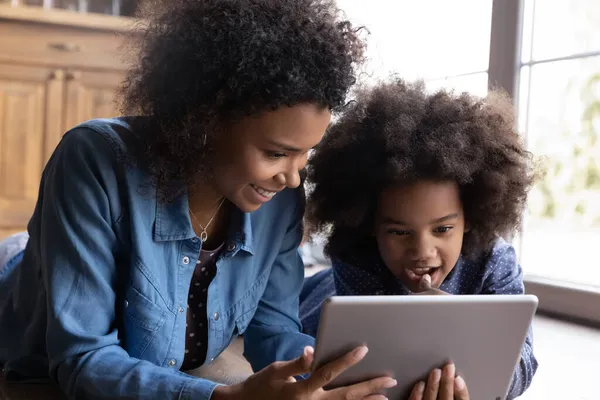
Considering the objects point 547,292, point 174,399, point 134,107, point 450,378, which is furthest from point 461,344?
point 547,292

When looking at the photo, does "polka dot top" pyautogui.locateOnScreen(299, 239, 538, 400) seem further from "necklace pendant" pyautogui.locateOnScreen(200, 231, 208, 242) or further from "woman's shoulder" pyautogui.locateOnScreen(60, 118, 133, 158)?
"woman's shoulder" pyautogui.locateOnScreen(60, 118, 133, 158)

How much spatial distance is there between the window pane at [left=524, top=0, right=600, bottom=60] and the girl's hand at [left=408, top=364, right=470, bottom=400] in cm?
129

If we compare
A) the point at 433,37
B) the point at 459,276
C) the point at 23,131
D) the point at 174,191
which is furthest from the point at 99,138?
the point at 23,131

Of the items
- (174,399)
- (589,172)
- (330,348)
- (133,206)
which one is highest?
(589,172)

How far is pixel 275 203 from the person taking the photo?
129 centimetres

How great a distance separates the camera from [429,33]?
2.49m

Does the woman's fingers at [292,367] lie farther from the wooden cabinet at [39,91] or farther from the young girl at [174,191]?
the wooden cabinet at [39,91]

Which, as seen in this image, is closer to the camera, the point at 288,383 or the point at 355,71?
the point at 288,383

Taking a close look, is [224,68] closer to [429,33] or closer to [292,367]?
[292,367]

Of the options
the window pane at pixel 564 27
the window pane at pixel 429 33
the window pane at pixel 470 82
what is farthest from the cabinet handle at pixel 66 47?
the window pane at pixel 564 27

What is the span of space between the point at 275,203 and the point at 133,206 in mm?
308

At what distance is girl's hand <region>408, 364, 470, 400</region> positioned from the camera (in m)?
0.97

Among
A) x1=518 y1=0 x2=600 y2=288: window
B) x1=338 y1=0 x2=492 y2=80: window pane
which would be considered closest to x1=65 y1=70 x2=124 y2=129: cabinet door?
x1=338 y1=0 x2=492 y2=80: window pane

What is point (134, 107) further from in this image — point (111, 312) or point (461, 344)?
point (461, 344)
